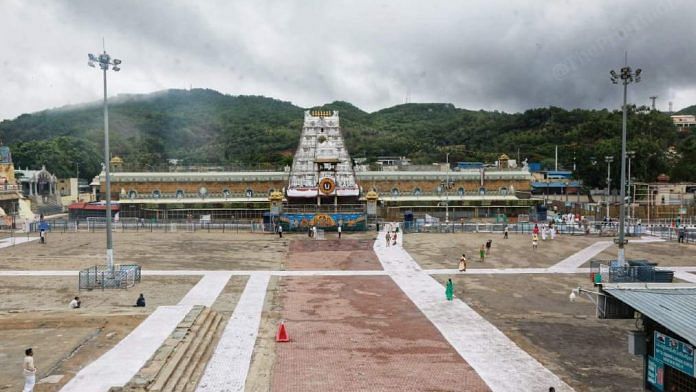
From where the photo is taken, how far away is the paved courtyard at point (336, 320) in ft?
47.7

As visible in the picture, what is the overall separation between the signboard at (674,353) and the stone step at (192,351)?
38.3 ft

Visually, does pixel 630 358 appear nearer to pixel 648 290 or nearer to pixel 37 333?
pixel 648 290

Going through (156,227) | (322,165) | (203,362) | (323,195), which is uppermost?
(322,165)

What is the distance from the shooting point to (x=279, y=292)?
25.1m

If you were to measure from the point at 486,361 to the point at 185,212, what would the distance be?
2058 inches

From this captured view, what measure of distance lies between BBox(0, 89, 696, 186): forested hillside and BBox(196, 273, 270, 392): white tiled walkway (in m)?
60.4

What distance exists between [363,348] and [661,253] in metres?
29.6

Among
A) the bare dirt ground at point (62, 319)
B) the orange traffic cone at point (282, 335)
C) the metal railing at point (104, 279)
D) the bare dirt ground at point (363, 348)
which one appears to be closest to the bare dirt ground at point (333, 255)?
the bare dirt ground at point (363, 348)

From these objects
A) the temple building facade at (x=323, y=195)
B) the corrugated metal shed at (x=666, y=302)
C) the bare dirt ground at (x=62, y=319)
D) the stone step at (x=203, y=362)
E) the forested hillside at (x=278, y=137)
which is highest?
the forested hillside at (x=278, y=137)

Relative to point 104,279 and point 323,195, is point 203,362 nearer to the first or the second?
point 104,279

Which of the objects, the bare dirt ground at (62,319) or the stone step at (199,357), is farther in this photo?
the bare dirt ground at (62,319)

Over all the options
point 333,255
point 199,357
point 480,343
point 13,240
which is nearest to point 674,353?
point 480,343

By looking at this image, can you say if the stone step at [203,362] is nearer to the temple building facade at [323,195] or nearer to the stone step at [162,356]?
the stone step at [162,356]

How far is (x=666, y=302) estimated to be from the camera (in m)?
12.6
